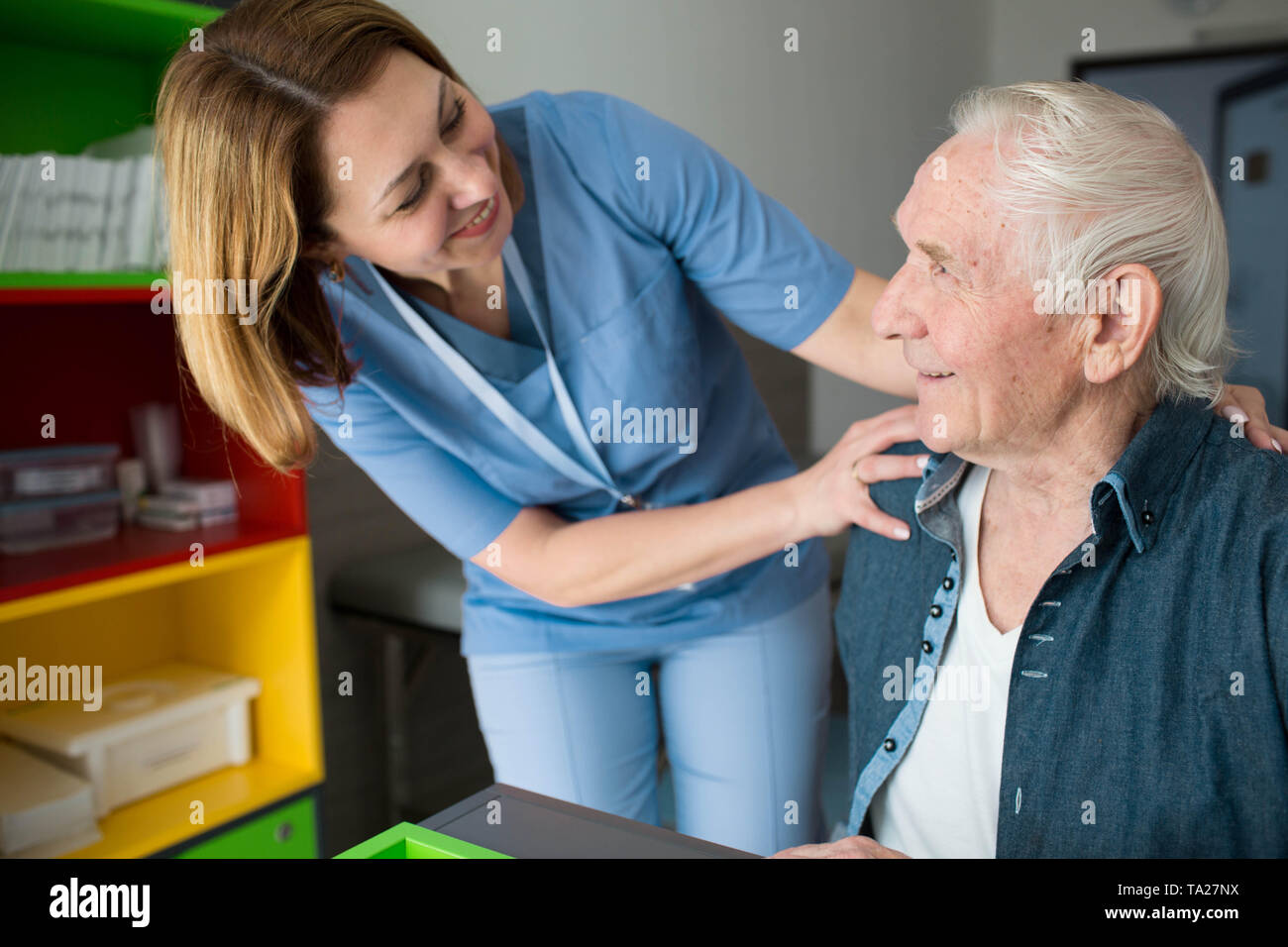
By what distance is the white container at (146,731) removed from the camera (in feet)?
5.73

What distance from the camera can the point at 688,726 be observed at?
57.3 inches

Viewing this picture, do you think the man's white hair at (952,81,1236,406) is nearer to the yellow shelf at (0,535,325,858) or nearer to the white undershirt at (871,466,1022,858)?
the white undershirt at (871,466,1022,858)

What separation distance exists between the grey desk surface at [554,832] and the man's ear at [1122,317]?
22.9 inches

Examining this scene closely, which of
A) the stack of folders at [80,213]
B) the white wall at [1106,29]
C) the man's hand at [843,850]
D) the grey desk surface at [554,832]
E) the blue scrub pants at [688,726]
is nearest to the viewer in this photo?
the grey desk surface at [554,832]

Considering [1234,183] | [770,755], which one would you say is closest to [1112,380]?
[770,755]

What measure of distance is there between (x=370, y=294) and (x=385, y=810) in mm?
1549

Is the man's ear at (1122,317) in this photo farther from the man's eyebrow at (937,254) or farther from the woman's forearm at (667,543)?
the woman's forearm at (667,543)

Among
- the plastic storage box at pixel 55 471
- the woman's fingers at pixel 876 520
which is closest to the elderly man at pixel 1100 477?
the woman's fingers at pixel 876 520

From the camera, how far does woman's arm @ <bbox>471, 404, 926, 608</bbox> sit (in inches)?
43.8

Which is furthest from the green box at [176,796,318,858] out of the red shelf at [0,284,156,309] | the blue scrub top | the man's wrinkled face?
the man's wrinkled face

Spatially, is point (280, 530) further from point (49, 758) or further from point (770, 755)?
point (770, 755)

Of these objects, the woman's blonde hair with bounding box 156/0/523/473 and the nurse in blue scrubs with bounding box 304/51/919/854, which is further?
the nurse in blue scrubs with bounding box 304/51/919/854

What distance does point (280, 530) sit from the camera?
1884 mm

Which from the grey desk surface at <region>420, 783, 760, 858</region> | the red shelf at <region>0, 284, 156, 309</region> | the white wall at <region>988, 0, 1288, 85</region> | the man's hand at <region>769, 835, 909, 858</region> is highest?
the white wall at <region>988, 0, 1288, 85</region>
